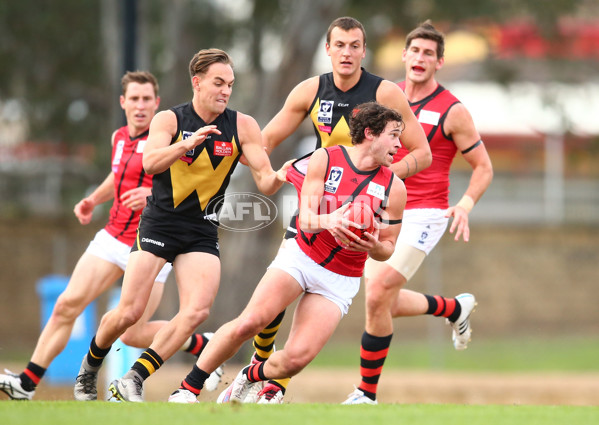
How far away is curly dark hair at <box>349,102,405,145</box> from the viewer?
7109 millimetres

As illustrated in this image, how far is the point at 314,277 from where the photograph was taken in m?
7.30

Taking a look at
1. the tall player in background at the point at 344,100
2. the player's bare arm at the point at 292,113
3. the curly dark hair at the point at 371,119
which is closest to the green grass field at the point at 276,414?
the tall player in background at the point at 344,100

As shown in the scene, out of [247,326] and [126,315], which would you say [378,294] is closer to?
[247,326]

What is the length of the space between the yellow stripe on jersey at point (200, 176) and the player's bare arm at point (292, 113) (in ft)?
1.86

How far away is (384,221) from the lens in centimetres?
720

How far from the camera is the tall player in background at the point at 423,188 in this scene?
27.5 feet

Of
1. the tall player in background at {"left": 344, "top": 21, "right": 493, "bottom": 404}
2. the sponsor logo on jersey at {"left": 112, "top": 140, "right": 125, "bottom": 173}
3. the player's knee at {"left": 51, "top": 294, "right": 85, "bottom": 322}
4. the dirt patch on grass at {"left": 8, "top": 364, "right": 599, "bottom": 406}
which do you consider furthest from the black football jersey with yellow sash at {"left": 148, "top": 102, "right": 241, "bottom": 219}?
the dirt patch on grass at {"left": 8, "top": 364, "right": 599, "bottom": 406}

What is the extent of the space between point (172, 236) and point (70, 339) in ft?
29.9

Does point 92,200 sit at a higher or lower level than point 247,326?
higher

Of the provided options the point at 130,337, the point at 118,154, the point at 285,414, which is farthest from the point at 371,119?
the point at 130,337

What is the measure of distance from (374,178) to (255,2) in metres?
14.7

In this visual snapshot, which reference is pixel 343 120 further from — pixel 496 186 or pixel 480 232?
pixel 496 186

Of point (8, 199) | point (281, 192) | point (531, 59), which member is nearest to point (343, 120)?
point (281, 192)

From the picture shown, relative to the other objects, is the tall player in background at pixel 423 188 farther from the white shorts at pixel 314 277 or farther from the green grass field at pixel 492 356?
the green grass field at pixel 492 356
